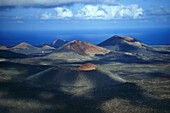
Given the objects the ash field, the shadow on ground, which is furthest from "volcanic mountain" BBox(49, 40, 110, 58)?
the shadow on ground

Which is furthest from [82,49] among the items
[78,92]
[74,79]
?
[78,92]

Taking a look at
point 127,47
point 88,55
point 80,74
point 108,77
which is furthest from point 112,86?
point 127,47

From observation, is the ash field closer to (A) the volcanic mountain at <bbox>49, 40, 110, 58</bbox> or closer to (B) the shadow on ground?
(B) the shadow on ground

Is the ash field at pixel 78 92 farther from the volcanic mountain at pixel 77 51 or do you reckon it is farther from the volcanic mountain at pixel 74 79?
the volcanic mountain at pixel 77 51

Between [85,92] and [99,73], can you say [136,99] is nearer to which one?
[85,92]

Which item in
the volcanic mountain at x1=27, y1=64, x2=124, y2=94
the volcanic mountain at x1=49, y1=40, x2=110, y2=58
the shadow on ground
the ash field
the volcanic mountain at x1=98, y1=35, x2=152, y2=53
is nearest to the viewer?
the shadow on ground

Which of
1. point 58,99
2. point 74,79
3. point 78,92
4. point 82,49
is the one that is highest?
point 82,49

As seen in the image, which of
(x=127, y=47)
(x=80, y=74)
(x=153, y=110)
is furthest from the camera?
(x=127, y=47)

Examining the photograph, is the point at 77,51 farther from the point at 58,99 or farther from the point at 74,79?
the point at 58,99
